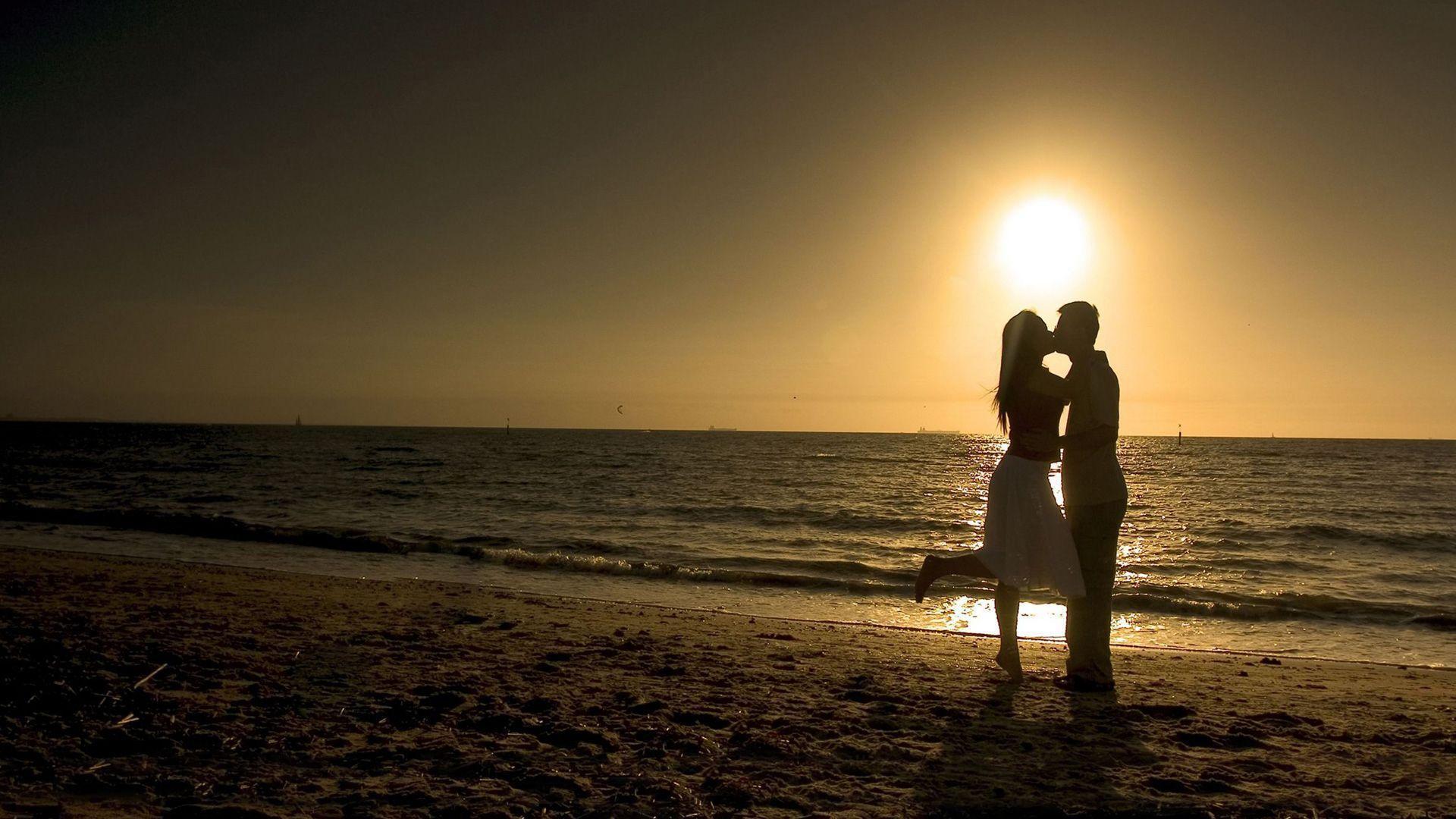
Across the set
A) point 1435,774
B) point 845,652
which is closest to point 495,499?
point 845,652

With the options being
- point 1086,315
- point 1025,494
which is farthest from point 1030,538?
point 1086,315

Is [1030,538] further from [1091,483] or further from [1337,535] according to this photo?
[1337,535]

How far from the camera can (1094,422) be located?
209 inches

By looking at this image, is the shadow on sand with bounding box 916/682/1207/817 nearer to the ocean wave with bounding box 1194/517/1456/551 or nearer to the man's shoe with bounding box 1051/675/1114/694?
the man's shoe with bounding box 1051/675/1114/694

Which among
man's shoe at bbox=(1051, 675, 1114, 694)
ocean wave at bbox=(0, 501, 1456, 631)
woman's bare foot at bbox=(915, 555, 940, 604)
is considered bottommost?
ocean wave at bbox=(0, 501, 1456, 631)

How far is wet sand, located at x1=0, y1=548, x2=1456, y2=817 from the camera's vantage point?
10.7 feet

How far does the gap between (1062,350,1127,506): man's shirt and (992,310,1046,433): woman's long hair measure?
0.30 meters

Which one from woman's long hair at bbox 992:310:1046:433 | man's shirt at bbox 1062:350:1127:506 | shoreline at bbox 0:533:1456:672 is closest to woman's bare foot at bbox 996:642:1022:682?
man's shirt at bbox 1062:350:1127:506

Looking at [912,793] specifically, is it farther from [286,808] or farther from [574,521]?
[574,521]

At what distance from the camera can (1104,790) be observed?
3453 millimetres

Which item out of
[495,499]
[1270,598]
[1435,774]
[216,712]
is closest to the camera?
[1435,774]

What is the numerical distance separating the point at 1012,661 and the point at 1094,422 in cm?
176

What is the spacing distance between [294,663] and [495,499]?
Result: 20.2 m

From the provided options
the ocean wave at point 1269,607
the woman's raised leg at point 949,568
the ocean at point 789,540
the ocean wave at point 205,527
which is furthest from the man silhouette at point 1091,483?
the ocean wave at point 205,527
